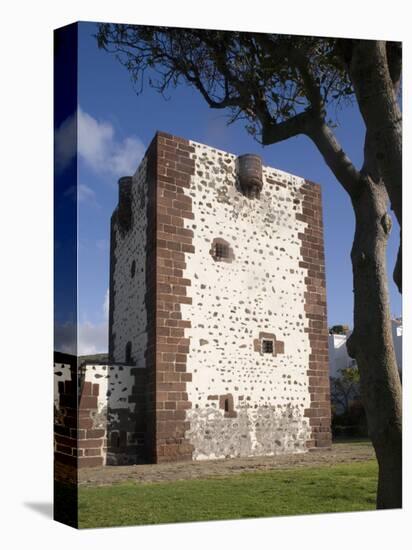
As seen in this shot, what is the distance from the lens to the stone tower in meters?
8.45

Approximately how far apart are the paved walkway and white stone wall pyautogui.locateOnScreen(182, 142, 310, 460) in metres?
0.19

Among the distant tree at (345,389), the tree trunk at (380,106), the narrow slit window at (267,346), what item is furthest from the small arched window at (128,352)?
the tree trunk at (380,106)

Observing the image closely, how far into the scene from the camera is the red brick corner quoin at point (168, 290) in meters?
8.36

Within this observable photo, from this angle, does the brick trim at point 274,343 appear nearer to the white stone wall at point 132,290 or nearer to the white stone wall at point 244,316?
the white stone wall at point 244,316

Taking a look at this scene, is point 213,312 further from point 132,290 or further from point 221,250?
point 132,290

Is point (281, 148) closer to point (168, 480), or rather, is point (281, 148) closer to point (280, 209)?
point (280, 209)

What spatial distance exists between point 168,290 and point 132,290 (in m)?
0.70

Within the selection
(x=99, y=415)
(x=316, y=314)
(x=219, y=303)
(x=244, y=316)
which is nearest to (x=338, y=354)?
(x=316, y=314)

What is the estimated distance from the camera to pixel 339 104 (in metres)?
8.40

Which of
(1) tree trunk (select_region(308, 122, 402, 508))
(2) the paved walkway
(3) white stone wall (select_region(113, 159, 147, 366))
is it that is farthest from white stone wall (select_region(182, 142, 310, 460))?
(1) tree trunk (select_region(308, 122, 402, 508))

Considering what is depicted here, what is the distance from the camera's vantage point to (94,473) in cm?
680

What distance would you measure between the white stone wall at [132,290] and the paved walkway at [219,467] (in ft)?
5.19

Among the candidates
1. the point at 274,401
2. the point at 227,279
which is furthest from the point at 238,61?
the point at 274,401

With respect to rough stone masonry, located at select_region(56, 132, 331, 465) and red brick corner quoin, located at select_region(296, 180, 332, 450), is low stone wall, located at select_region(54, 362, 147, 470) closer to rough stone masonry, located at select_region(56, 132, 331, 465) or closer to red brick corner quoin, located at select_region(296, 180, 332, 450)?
rough stone masonry, located at select_region(56, 132, 331, 465)
